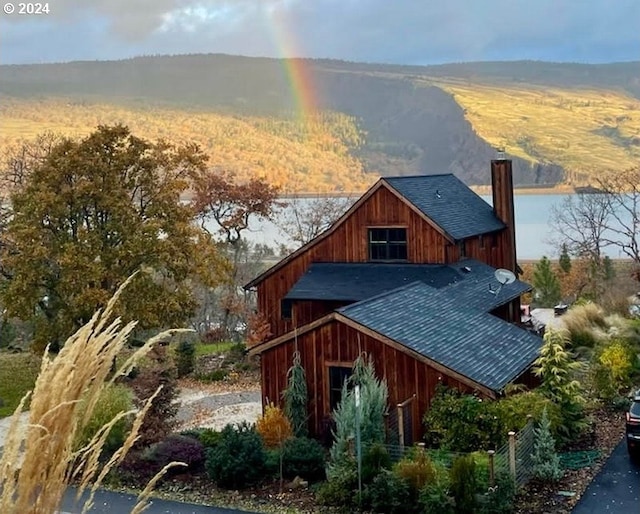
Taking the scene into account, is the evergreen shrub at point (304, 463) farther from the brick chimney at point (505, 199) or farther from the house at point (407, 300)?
the brick chimney at point (505, 199)

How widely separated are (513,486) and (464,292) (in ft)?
28.6

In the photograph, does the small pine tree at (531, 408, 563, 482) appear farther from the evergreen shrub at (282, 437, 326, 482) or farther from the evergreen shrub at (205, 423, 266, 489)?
the evergreen shrub at (205, 423, 266, 489)

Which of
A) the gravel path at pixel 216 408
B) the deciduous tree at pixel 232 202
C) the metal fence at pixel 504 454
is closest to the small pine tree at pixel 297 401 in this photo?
the metal fence at pixel 504 454

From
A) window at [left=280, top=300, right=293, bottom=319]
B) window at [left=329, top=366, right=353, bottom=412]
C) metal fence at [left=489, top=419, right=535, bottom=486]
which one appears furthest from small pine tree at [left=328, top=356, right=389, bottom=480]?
window at [left=280, top=300, right=293, bottom=319]

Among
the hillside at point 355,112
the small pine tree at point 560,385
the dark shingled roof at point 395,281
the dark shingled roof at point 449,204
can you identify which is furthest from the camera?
the hillside at point 355,112

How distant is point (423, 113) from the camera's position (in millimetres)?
79625

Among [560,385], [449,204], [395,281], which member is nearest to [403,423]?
[560,385]

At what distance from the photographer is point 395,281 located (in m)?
20.8

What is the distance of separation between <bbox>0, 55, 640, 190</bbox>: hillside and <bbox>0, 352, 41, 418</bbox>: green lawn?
22.9 meters

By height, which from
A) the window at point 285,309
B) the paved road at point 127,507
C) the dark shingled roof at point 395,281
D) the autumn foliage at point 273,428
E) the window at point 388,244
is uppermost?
the window at point 388,244

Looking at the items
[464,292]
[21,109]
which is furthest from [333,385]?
[21,109]

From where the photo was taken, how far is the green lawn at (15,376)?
21875 mm

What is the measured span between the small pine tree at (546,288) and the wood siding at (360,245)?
58.1 feet

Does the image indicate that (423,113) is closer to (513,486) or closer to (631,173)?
(631,173)
